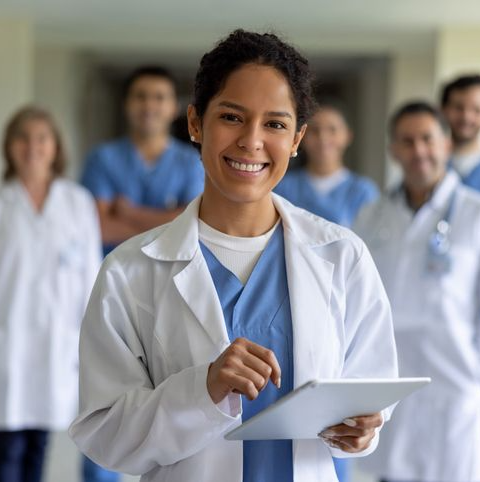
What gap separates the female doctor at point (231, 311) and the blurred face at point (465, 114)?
2.09m

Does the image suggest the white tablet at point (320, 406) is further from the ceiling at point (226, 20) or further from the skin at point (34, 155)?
the ceiling at point (226, 20)

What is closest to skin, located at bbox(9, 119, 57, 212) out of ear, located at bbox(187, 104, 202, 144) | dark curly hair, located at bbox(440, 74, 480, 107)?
dark curly hair, located at bbox(440, 74, 480, 107)

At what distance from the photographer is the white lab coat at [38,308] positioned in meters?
3.35

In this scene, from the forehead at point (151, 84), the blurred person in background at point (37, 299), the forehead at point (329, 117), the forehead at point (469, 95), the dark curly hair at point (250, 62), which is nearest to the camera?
the dark curly hair at point (250, 62)

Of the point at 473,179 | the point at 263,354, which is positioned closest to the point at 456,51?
the point at 473,179

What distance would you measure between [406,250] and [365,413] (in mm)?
1479

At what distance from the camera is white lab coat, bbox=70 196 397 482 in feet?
4.44

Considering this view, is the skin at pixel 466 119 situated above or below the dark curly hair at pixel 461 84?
below

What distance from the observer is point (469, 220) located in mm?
2738

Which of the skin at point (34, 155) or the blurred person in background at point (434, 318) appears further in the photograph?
the skin at point (34, 155)

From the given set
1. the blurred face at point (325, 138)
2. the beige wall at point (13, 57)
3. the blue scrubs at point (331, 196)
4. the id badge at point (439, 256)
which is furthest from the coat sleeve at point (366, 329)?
the beige wall at point (13, 57)

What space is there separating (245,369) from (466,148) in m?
2.40

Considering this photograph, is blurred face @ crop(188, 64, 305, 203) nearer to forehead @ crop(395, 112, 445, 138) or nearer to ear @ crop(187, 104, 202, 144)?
ear @ crop(187, 104, 202, 144)

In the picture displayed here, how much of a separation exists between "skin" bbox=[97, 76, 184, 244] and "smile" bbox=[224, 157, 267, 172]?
1.96 meters
